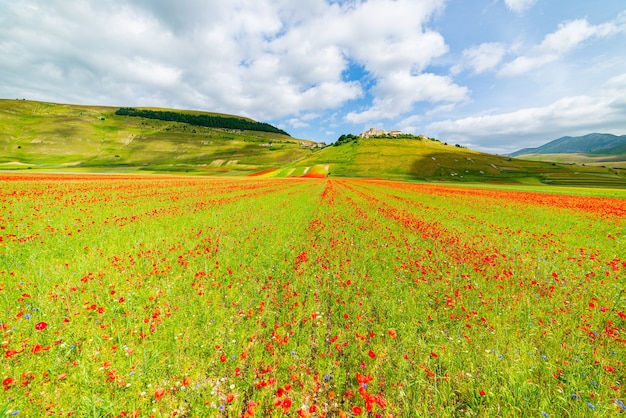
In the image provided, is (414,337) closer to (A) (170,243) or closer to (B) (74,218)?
(A) (170,243)

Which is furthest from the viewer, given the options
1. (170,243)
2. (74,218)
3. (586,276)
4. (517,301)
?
(74,218)

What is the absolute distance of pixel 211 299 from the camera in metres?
7.12

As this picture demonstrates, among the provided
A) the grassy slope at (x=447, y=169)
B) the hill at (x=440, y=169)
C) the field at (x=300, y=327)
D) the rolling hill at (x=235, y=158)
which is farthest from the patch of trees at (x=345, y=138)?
the field at (x=300, y=327)

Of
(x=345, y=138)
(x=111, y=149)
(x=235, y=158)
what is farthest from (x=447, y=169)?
(x=111, y=149)

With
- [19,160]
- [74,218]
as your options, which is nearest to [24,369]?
[74,218]

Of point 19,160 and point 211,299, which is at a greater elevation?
point 19,160

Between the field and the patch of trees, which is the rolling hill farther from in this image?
the field

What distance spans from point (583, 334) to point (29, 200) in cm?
3168

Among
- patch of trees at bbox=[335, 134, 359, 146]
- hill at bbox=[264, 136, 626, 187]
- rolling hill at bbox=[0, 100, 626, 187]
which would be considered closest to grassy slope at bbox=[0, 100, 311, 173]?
rolling hill at bbox=[0, 100, 626, 187]

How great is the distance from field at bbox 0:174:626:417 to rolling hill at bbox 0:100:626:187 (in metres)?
86.3

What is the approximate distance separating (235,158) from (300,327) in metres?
154

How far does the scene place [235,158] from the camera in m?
148

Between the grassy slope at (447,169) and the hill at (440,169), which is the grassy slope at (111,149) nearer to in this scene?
the hill at (440,169)

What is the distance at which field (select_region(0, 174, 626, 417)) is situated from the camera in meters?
4.05
